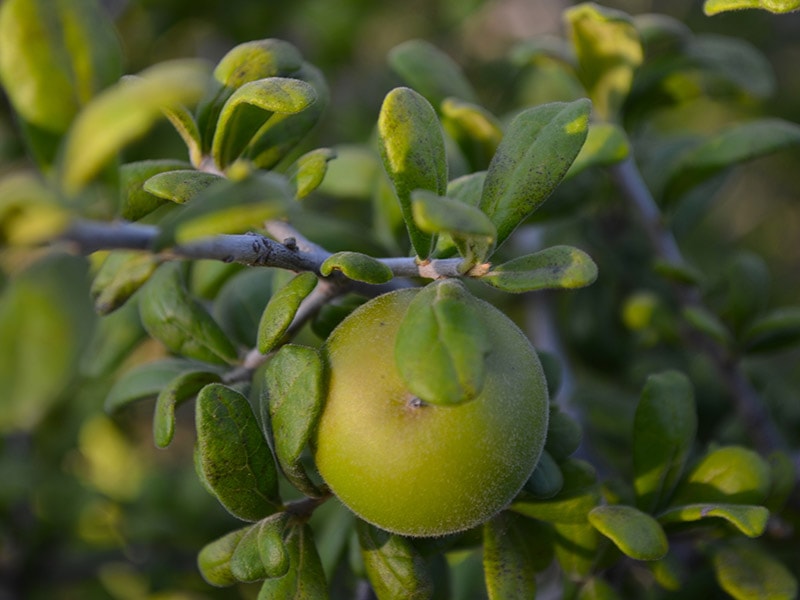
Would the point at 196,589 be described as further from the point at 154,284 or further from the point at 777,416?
the point at 777,416

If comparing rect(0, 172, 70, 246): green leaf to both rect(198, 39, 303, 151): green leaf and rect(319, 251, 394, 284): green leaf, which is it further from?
rect(198, 39, 303, 151): green leaf

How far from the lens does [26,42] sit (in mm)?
1060

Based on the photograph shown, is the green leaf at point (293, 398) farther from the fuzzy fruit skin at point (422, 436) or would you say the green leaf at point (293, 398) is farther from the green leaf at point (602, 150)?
the green leaf at point (602, 150)

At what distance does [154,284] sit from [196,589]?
124 cm

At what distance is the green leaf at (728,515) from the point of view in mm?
1090

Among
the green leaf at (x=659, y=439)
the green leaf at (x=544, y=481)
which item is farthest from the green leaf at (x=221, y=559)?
the green leaf at (x=659, y=439)

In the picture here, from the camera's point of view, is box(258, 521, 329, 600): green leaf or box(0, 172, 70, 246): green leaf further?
box(258, 521, 329, 600): green leaf

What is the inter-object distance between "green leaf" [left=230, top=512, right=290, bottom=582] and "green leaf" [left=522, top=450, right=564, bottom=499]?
32 cm

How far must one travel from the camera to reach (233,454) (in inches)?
42.3

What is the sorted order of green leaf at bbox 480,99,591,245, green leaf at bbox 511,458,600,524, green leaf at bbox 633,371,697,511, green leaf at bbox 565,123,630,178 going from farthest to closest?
green leaf at bbox 565,123,630,178 < green leaf at bbox 633,371,697,511 < green leaf at bbox 511,458,600,524 < green leaf at bbox 480,99,591,245

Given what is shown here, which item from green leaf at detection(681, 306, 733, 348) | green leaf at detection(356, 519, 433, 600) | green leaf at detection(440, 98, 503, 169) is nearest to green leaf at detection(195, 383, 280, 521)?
green leaf at detection(356, 519, 433, 600)

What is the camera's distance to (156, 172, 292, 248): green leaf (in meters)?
0.78

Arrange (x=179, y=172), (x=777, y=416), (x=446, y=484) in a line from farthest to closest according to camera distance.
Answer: (x=777, y=416)
(x=179, y=172)
(x=446, y=484)

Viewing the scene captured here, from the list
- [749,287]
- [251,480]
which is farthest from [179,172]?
[749,287]
